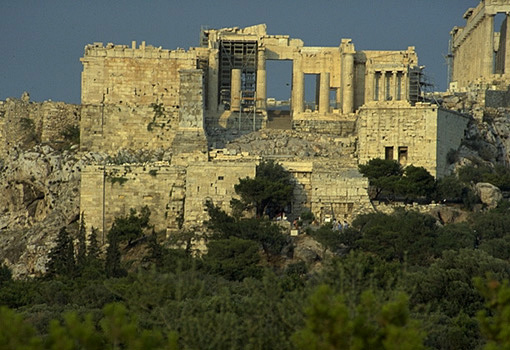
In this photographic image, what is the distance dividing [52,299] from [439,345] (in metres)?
13.3

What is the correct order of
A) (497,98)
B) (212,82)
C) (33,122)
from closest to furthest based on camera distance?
(212,82), (33,122), (497,98)

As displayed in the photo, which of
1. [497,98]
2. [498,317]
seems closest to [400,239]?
[497,98]

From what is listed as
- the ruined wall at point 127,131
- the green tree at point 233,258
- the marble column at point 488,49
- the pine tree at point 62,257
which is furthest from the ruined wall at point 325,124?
the marble column at point 488,49

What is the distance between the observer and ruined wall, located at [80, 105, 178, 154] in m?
53.6

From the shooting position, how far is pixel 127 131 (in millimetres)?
53656

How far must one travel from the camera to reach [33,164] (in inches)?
2067

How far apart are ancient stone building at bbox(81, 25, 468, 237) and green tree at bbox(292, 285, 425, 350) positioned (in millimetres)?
24432

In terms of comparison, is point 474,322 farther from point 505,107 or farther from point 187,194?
point 505,107

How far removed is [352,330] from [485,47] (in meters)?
46.1

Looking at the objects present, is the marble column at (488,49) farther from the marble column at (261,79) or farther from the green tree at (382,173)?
the green tree at (382,173)

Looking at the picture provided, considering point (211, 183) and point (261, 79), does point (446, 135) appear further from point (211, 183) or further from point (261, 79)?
point (211, 183)

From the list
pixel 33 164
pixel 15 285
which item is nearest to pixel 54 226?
pixel 33 164

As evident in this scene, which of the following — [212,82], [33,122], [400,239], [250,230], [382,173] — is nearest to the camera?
[400,239]

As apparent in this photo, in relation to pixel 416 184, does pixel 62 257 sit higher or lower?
lower
